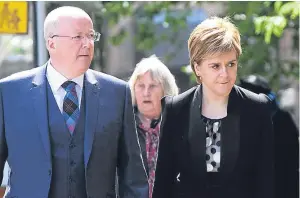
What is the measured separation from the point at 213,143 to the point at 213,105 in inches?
7.7

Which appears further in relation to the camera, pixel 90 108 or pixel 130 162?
pixel 130 162

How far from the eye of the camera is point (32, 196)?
400cm

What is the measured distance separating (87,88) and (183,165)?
23.4 inches

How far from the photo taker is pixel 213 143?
4094mm

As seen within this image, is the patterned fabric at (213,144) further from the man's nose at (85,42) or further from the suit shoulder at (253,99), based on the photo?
the man's nose at (85,42)

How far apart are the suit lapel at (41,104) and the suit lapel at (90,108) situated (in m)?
0.18

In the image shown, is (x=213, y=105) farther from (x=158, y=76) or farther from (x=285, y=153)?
(x=285, y=153)

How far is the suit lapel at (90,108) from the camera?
13.1ft

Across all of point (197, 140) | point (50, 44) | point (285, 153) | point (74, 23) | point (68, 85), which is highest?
point (74, 23)

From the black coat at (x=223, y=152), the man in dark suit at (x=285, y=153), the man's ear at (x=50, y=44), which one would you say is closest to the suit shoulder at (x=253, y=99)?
the black coat at (x=223, y=152)

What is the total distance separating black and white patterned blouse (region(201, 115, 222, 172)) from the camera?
4.06m

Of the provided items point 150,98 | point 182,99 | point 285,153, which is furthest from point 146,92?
point 285,153

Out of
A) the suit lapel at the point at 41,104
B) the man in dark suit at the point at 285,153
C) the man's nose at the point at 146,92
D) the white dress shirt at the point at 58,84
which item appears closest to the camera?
the suit lapel at the point at 41,104

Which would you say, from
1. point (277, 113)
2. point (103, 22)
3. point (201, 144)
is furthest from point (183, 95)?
point (103, 22)
